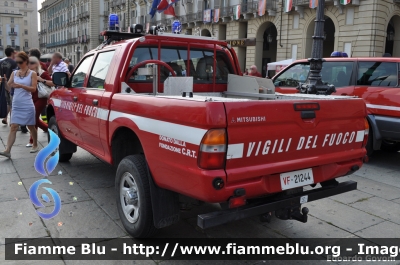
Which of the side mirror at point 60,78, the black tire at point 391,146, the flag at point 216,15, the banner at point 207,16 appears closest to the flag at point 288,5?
the flag at point 216,15

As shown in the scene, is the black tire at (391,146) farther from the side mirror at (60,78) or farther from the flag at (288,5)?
the flag at (288,5)

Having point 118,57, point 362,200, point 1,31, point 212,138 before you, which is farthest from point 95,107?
point 1,31

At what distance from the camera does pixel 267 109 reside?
113 inches

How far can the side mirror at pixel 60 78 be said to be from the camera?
17.6ft

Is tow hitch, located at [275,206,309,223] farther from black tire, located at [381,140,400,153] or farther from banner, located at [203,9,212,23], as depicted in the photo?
banner, located at [203,9,212,23]

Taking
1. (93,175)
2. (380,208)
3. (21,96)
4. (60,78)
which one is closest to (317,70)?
(380,208)

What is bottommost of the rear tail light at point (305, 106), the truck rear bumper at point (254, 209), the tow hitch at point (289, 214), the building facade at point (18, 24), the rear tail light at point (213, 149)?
the tow hitch at point (289, 214)

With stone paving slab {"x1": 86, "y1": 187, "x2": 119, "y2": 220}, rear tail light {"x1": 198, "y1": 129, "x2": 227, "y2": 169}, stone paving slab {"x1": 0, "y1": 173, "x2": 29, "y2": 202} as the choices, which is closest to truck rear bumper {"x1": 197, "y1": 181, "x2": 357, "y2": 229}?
rear tail light {"x1": 198, "y1": 129, "x2": 227, "y2": 169}

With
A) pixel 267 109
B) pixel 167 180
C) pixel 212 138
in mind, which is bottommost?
pixel 167 180

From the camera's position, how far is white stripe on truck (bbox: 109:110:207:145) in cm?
270

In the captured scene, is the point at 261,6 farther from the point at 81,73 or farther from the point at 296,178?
the point at 296,178

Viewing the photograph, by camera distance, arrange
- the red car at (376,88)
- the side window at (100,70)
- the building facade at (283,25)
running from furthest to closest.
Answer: the building facade at (283,25) → the red car at (376,88) → the side window at (100,70)

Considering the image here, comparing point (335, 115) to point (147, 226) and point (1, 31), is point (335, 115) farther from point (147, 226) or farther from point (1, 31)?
point (1, 31)

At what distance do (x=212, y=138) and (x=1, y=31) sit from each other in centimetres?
14331
